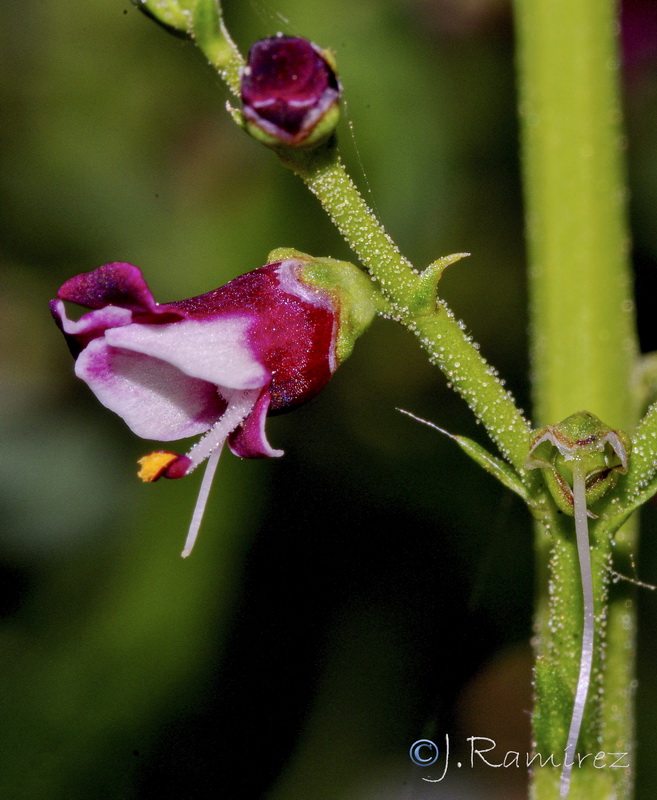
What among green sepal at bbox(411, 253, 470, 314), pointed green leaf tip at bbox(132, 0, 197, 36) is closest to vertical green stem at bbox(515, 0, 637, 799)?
green sepal at bbox(411, 253, 470, 314)

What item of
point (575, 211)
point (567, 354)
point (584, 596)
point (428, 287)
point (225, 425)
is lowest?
point (584, 596)

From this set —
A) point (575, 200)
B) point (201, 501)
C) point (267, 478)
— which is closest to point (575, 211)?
point (575, 200)

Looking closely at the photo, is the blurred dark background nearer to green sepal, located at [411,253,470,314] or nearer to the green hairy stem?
the green hairy stem

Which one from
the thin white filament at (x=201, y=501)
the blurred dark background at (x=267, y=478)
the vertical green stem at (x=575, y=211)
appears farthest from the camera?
the blurred dark background at (x=267, y=478)

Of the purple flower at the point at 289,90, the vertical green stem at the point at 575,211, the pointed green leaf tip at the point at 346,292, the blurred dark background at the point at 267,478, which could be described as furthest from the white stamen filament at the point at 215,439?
the blurred dark background at the point at 267,478

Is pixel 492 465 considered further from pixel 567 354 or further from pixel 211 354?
pixel 567 354

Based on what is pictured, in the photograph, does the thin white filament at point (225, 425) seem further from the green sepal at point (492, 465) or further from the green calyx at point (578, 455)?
the green calyx at point (578, 455)

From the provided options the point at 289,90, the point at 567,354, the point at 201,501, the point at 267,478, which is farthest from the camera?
the point at 267,478
